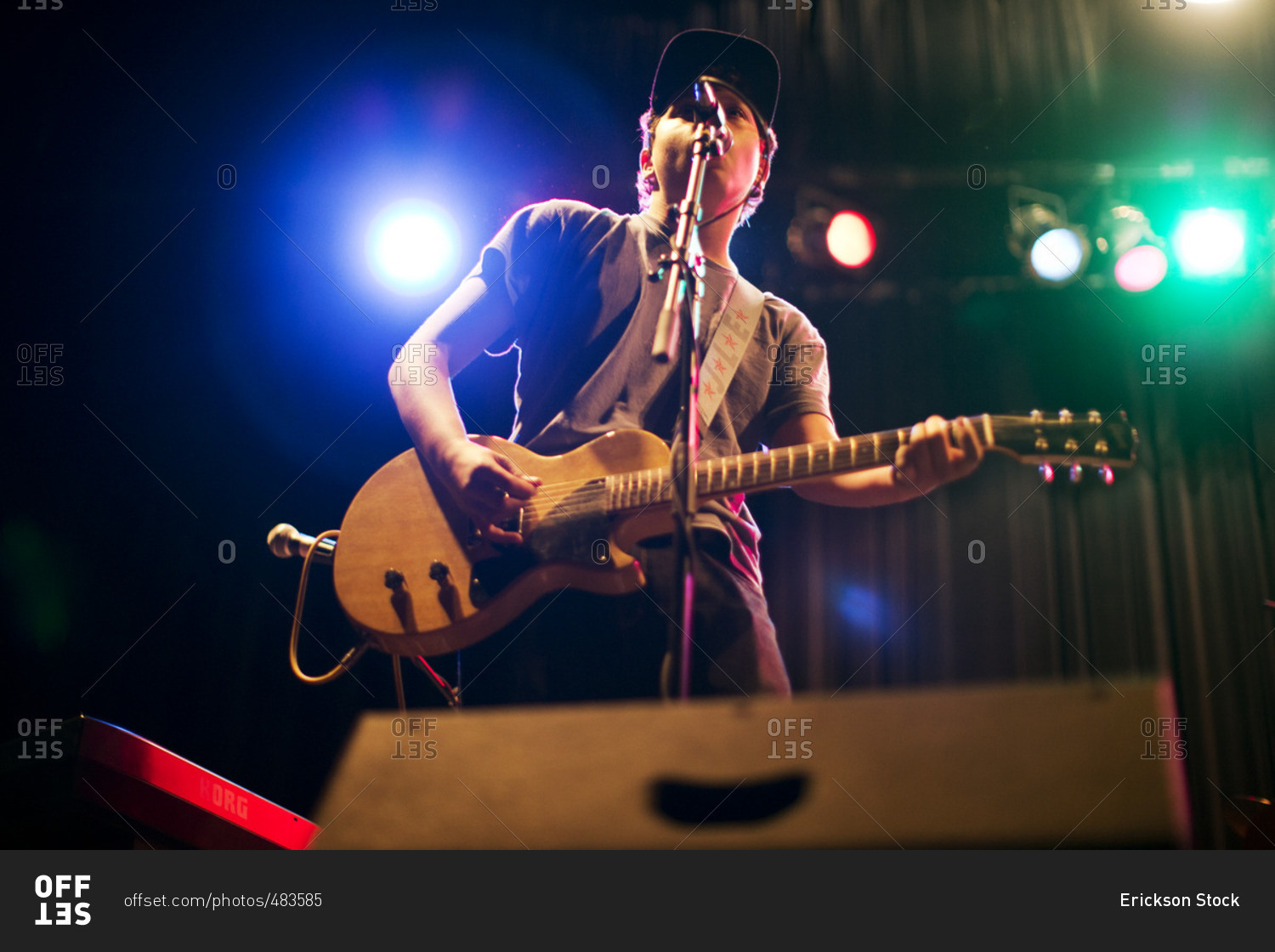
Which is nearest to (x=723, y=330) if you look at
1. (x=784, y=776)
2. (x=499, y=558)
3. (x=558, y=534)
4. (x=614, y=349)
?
(x=614, y=349)

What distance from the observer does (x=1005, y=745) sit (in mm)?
2531

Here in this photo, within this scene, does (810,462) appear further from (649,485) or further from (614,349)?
(614,349)

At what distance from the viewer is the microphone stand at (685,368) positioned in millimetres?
2170

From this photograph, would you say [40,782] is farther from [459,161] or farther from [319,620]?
[459,161]

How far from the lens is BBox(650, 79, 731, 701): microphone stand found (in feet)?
7.12

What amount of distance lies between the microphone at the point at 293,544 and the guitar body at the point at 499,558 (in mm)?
166

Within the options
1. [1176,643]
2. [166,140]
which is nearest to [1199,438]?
[1176,643]

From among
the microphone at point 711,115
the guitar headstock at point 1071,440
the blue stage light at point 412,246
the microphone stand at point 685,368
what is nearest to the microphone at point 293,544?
the blue stage light at point 412,246

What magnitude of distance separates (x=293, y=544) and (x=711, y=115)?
167 centimetres

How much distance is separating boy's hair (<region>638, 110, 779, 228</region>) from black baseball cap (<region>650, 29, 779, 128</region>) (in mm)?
28

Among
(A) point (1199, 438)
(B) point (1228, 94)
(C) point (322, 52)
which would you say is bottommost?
(A) point (1199, 438)

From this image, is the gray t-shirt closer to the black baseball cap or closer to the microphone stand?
the microphone stand

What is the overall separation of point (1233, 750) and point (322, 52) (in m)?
3.46

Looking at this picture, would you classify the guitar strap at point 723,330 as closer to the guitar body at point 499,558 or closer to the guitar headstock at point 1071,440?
the guitar body at point 499,558
